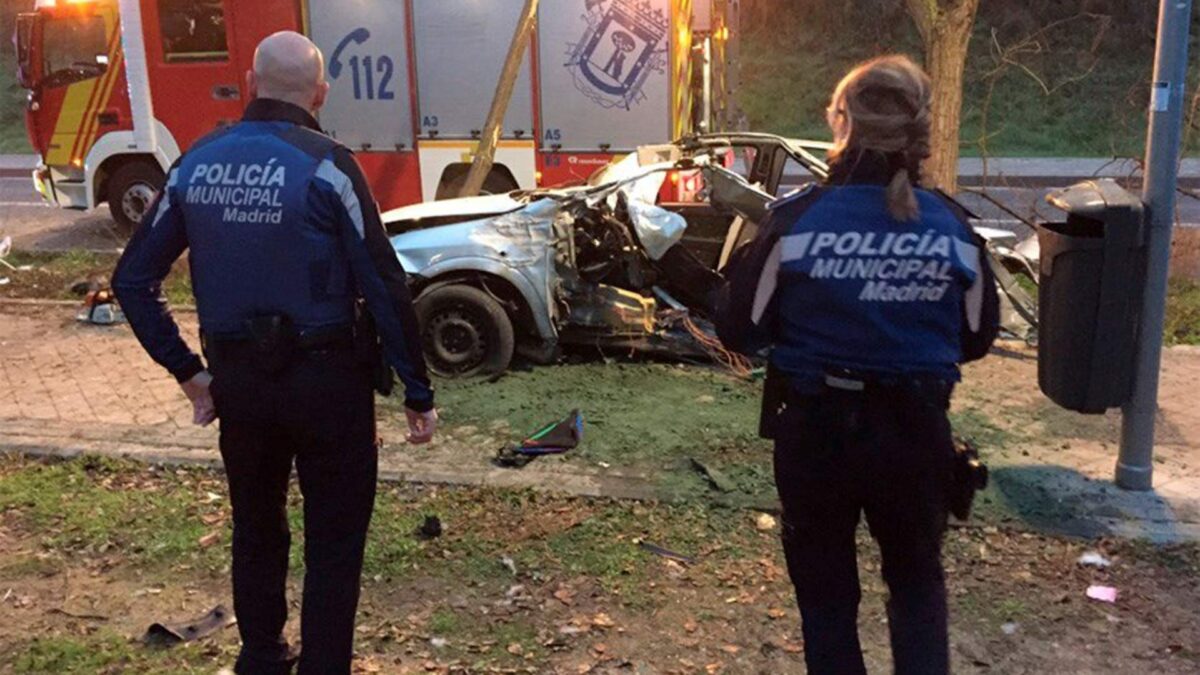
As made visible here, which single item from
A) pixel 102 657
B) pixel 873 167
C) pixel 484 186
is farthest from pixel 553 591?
pixel 484 186

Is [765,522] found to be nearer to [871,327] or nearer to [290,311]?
[871,327]

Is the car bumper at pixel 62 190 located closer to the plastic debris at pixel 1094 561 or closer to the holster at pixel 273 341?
the holster at pixel 273 341

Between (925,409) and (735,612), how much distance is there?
1.55 m

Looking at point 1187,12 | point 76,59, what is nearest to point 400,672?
point 1187,12

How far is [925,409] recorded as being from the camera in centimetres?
262

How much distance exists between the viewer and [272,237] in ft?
9.37

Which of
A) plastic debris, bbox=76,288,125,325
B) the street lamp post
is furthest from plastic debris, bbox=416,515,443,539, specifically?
plastic debris, bbox=76,288,125,325

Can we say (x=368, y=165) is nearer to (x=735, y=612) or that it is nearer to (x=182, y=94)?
(x=182, y=94)

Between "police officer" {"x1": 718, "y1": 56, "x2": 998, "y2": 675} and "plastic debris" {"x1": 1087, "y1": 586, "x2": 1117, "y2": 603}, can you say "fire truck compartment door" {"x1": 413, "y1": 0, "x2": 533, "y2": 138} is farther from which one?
"police officer" {"x1": 718, "y1": 56, "x2": 998, "y2": 675}

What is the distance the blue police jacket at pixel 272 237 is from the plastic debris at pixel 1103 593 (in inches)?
105

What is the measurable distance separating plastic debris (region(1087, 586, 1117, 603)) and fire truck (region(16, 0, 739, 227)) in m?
7.65

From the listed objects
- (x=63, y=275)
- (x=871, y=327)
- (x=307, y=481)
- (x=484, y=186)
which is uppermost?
(x=871, y=327)

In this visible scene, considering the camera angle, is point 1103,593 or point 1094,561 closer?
point 1103,593

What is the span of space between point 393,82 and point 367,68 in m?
0.33
